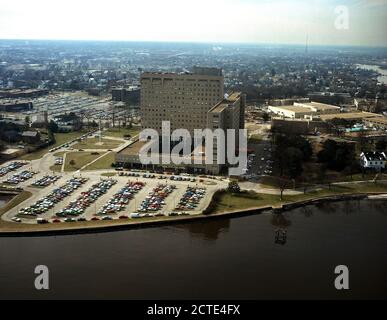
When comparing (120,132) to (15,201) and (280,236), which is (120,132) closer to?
(15,201)

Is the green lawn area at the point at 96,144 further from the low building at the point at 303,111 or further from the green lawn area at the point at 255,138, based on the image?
the low building at the point at 303,111

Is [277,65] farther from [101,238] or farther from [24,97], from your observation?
[101,238]

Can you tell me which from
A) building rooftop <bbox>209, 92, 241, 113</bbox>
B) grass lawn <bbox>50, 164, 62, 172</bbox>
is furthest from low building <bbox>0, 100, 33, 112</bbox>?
building rooftop <bbox>209, 92, 241, 113</bbox>

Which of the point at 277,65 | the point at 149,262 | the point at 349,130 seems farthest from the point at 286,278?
the point at 277,65

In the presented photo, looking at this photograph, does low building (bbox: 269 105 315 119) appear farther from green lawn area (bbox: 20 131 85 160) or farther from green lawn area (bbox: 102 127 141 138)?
green lawn area (bbox: 20 131 85 160)

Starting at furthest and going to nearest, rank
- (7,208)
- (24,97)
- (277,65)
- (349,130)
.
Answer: (277,65) → (24,97) → (349,130) → (7,208)

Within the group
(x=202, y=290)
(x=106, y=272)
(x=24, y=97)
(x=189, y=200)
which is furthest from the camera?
(x=24, y=97)
